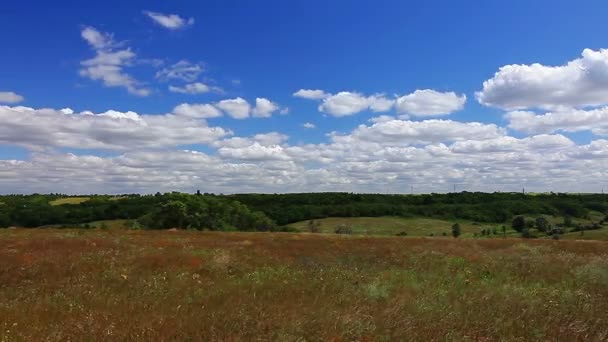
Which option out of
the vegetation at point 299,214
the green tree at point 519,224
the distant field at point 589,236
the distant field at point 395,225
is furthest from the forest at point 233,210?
the distant field at point 589,236

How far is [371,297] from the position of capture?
9242mm

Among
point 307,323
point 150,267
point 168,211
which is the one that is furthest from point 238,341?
point 168,211

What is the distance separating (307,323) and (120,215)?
134 m

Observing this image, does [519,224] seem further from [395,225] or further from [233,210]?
[233,210]

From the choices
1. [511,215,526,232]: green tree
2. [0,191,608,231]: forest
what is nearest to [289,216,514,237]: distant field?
[511,215,526,232]: green tree

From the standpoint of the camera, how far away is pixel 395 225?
14975cm

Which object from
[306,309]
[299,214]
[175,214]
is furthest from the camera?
[299,214]

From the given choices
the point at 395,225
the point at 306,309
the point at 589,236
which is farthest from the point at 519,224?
the point at 306,309

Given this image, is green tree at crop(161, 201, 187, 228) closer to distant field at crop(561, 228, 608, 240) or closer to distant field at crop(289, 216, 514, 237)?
distant field at crop(289, 216, 514, 237)

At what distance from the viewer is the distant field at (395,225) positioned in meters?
139

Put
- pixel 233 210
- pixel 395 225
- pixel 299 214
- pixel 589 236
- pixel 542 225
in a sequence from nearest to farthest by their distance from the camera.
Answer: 1. pixel 589 236
2. pixel 233 210
3. pixel 542 225
4. pixel 395 225
5. pixel 299 214

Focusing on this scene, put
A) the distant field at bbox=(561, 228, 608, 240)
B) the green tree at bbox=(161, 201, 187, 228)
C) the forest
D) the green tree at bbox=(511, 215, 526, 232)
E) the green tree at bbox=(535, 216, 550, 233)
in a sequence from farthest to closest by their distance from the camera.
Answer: the green tree at bbox=(511, 215, 526, 232) → the green tree at bbox=(535, 216, 550, 233) → the forest → the green tree at bbox=(161, 201, 187, 228) → the distant field at bbox=(561, 228, 608, 240)

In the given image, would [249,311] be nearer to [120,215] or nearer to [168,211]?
[168,211]

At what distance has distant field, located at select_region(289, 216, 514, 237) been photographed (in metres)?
139
